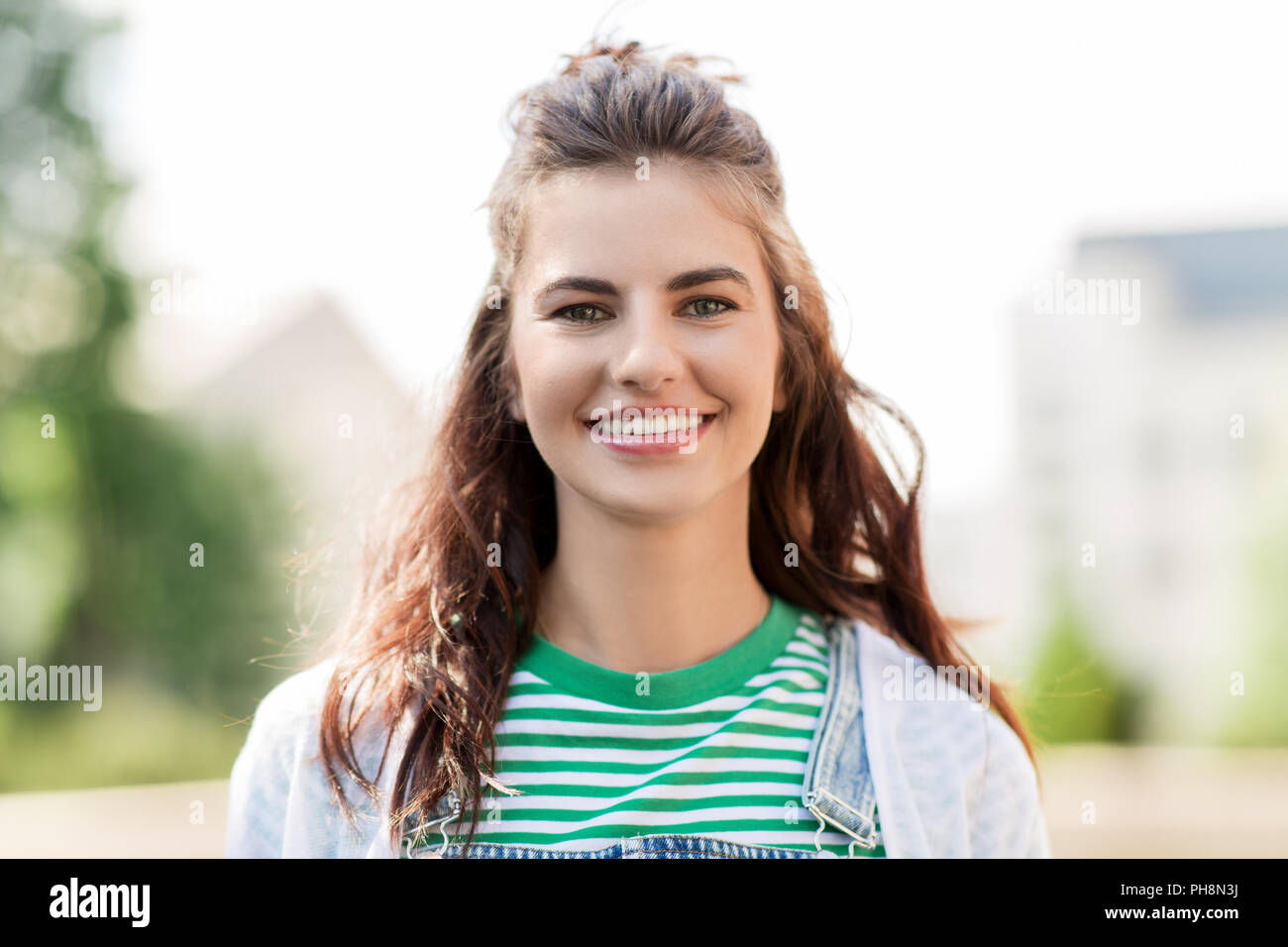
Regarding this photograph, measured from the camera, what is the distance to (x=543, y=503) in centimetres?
199

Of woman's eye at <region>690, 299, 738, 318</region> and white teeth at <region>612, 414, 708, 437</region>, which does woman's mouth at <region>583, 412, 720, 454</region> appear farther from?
woman's eye at <region>690, 299, 738, 318</region>

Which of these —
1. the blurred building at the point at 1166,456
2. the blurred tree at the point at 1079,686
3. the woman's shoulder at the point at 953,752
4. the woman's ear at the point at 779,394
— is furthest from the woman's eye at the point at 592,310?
the blurred building at the point at 1166,456

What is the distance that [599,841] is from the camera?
5.23ft

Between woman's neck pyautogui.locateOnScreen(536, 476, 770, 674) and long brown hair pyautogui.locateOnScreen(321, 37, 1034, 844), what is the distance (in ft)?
0.31

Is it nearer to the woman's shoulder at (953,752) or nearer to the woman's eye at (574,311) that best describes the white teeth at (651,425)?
the woman's eye at (574,311)

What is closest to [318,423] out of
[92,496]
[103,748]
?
[92,496]

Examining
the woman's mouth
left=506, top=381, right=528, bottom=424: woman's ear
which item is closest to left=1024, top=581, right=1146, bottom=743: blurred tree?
left=506, top=381, right=528, bottom=424: woman's ear

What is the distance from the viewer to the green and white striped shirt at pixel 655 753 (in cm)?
162

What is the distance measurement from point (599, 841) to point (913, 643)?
0.77 m

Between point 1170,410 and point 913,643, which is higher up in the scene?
point 1170,410

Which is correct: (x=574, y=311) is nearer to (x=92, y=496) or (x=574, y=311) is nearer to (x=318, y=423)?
(x=92, y=496)

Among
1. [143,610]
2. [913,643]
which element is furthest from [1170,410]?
[913,643]

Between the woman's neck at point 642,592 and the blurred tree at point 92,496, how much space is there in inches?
338
